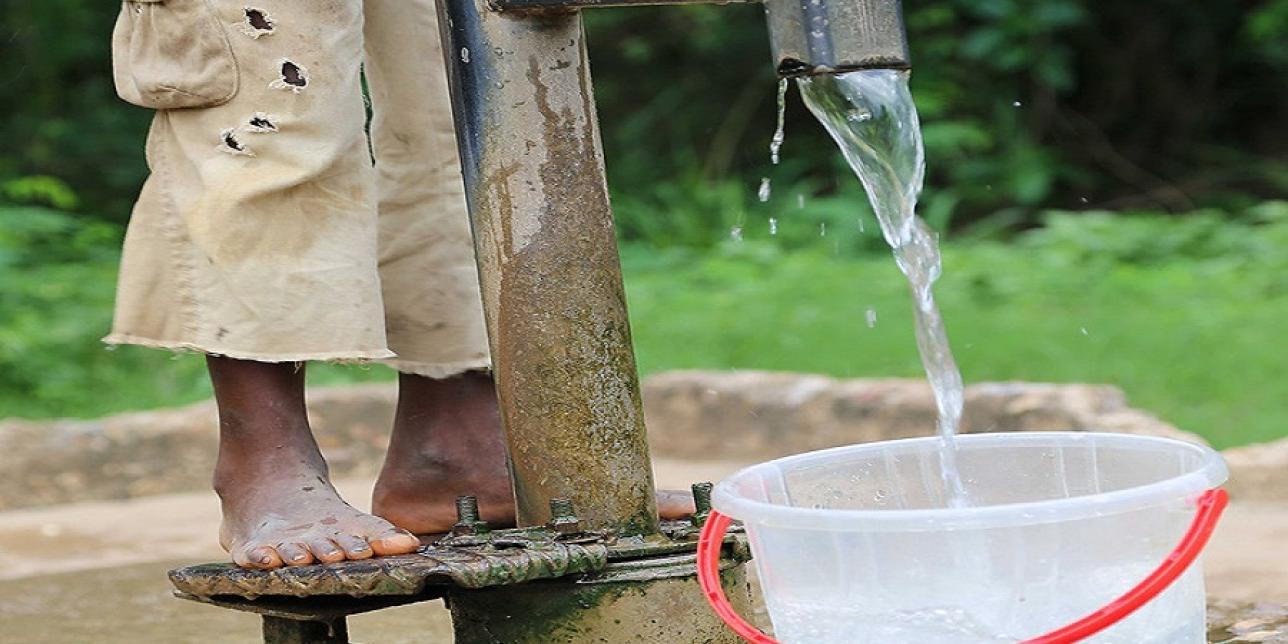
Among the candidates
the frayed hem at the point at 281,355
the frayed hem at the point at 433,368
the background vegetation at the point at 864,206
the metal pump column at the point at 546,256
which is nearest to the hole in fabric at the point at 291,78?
the metal pump column at the point at 546,256

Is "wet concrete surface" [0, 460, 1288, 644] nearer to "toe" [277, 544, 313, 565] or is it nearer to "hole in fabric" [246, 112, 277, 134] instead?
"toe" [277, 544, 313, 565]

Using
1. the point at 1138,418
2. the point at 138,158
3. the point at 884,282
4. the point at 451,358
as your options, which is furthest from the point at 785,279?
the point at 451,358

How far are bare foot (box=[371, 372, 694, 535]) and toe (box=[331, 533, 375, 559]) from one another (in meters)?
0.33

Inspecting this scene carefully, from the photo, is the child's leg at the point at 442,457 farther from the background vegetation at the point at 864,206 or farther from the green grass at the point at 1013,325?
the background vegetation at the point at 864,206

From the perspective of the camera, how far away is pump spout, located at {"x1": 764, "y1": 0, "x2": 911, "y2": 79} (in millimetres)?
1574

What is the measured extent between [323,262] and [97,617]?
0.90 metres

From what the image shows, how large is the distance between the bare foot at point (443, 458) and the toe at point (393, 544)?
31 centimetres

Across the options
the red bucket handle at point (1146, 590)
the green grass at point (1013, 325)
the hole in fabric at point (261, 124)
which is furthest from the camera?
the green grass at point (1013, 325)

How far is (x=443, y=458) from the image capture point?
2.11 metres

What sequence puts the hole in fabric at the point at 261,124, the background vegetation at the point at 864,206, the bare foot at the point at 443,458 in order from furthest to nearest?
the background vegetation at the point at 864,206 → the bare foot at the point at 443,458 → the hole in fabric at the point at 261,124

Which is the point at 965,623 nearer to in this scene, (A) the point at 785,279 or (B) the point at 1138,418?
(B) the point at 1138,418

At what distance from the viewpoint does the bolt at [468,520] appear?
1776mm

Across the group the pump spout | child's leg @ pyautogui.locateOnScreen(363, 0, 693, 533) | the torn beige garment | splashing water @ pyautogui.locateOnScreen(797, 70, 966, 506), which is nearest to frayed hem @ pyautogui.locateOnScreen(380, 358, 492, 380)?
child's leg @ pyautogui.locateOnScreen(363, 0, 693, 533)

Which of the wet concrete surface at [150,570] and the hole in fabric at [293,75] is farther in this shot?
the wet concrete surface at [150,570]
